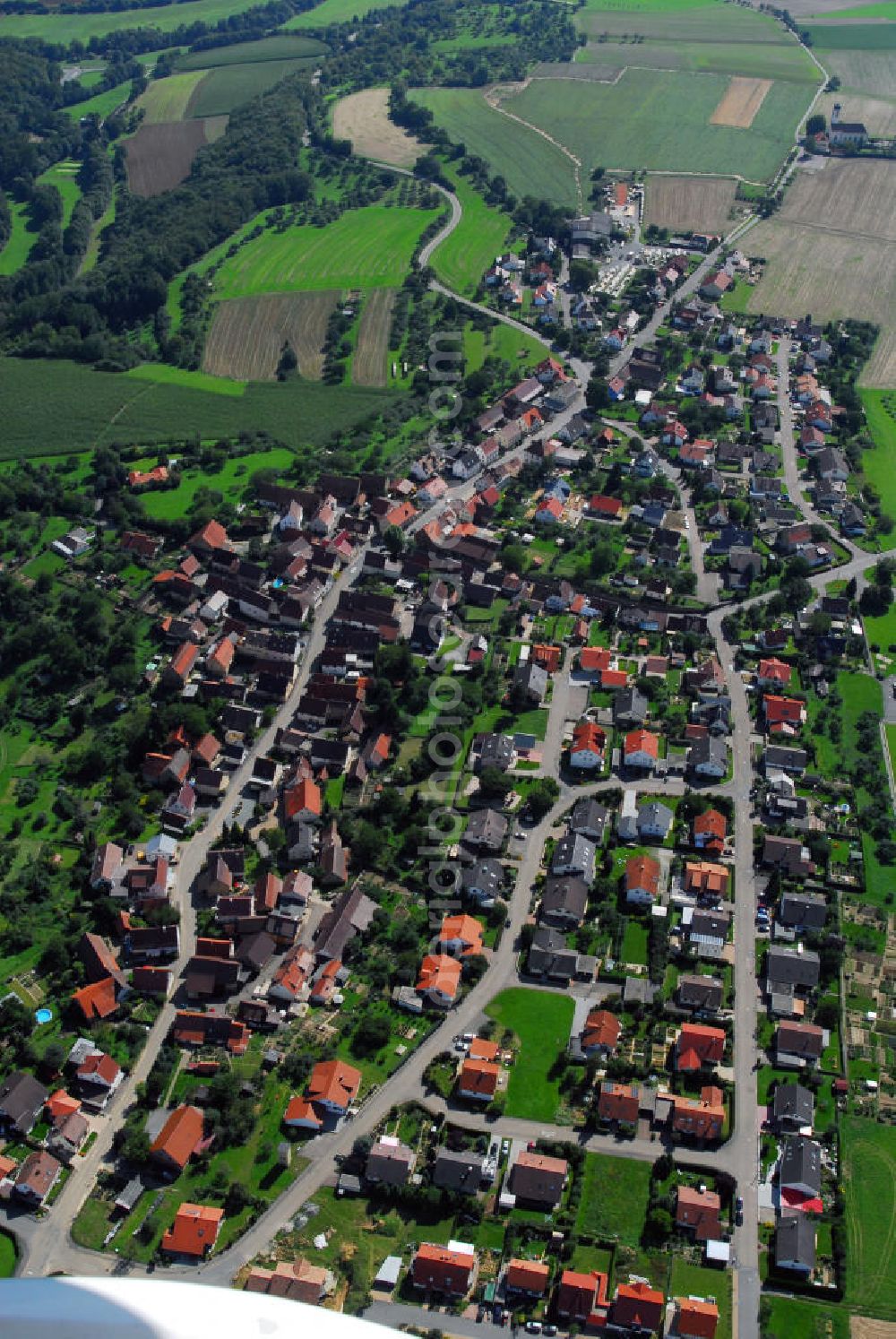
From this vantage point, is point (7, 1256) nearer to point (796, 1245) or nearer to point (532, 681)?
point (796, 1245)

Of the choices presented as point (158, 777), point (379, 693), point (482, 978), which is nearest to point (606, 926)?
point (482, 978)

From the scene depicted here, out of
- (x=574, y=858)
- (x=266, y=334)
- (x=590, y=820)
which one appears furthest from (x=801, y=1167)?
(x=266, y=334)

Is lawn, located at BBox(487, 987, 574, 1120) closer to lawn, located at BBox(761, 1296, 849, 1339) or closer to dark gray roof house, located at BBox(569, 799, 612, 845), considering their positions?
dark gray roof house, located at BBox(569, 799, 612, 845)

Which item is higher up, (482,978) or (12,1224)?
(482,978)

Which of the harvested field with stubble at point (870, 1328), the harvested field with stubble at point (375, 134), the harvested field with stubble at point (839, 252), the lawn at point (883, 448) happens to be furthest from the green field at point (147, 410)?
the harvested field with stubble at point (870, 1328)

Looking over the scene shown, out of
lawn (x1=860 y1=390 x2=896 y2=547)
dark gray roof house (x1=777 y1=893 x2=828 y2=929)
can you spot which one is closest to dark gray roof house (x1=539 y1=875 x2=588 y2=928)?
dark gray roof house (x1=777 y1=893 x2=828 y2=929)

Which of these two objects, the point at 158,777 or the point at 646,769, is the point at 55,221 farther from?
the point at 646,769
